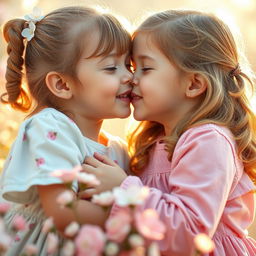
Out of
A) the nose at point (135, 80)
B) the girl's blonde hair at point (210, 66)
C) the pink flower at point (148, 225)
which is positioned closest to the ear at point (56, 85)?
the nose at point (135, 80)

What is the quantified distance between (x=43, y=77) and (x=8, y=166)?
0.42 meters

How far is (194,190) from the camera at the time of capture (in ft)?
5.47

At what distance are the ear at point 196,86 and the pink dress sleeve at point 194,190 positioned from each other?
0.20m

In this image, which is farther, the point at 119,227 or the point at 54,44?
the point at 54,44

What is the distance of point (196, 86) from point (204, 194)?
50 cm

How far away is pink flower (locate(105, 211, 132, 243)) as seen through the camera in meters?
1.05

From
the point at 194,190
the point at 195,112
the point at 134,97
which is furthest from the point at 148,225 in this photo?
the point at 134,97

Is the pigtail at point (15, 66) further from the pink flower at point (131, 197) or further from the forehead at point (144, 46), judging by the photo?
the pink flower at point (131, 197)

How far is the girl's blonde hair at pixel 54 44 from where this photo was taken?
196cm

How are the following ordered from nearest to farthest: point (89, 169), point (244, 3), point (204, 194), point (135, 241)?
point (135, 241) → point (204, 194) → point (89, 169) → point (244, 3)

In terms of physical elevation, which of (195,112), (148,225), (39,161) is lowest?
(39,161)

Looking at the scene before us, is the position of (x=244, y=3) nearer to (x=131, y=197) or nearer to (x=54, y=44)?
(x=54, y=44)

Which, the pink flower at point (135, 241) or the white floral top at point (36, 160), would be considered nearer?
the pink flower at point (135, 241)

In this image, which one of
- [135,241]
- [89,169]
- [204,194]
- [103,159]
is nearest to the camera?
[135,241]
